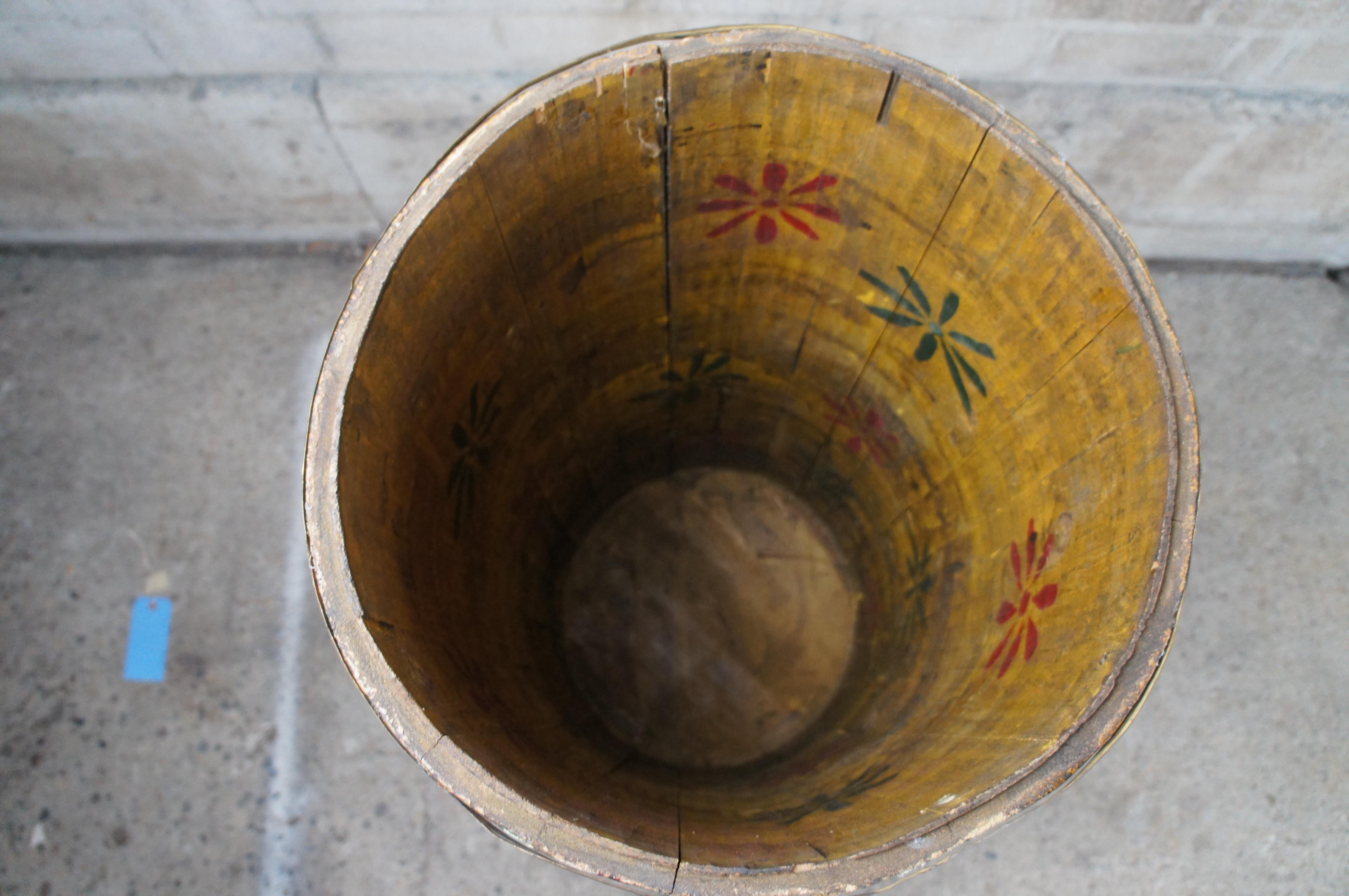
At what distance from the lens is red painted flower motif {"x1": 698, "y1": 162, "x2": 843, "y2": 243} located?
156cm

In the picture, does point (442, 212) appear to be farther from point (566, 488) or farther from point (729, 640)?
point (729, 640)

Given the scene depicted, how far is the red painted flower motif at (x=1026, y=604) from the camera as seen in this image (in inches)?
55.8

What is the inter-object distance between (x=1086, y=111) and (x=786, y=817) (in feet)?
6.31

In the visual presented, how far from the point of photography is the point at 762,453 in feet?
7.39

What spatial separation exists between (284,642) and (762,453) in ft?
4.81

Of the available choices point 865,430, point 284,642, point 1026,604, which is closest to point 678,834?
point 1026,604

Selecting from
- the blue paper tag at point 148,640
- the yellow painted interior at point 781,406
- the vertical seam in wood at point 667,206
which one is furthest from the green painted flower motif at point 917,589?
the blue paper tag at point 148,640

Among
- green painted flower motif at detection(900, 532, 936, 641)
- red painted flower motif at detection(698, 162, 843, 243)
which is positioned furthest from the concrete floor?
red painted flower motif at detection(698, 162, 843, 243)

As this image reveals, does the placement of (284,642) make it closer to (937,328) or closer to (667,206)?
(667,206)

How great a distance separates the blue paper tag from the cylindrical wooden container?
1.14 m

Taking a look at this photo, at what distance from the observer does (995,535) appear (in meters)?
1.62

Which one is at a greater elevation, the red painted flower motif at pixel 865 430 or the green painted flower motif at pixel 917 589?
the red painted flower motif at pixel 865 430

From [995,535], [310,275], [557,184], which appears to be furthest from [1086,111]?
[310,275]

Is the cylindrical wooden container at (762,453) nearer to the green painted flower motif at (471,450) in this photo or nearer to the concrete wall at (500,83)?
the green painted flower motif at (471,450)
